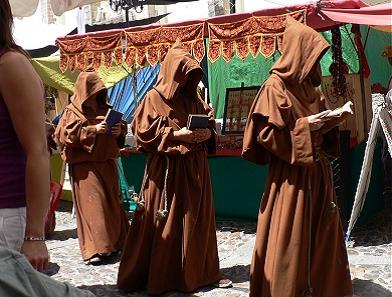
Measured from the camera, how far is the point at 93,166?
18.7ft

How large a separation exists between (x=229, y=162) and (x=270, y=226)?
10.7 feet

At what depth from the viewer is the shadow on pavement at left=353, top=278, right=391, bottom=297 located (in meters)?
4.33

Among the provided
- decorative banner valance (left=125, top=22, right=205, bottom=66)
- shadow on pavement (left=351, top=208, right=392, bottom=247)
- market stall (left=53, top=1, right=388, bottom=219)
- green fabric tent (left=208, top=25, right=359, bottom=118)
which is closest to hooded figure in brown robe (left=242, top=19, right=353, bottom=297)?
market stall (left=53, top=1, right=388, bottom=219)

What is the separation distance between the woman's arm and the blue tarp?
6.95m

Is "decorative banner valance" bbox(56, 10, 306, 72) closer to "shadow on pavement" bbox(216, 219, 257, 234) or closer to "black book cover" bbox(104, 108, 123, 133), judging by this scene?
"black book cover" bbox(104, 108, 123, 133)

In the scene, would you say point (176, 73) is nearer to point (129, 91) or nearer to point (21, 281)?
point (21, 281)

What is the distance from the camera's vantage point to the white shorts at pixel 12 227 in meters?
1.95

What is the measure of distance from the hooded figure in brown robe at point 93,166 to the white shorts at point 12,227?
3.43 m

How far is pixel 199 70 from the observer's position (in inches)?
175

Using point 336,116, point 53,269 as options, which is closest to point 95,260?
point 53,269

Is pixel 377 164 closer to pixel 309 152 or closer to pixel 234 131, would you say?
pixel 234 131

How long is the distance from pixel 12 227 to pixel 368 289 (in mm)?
3311

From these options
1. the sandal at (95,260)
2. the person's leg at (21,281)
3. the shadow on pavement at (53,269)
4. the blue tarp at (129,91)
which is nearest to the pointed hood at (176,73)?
the sandal at (95,260)

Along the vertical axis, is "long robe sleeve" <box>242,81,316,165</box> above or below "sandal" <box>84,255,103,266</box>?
above
